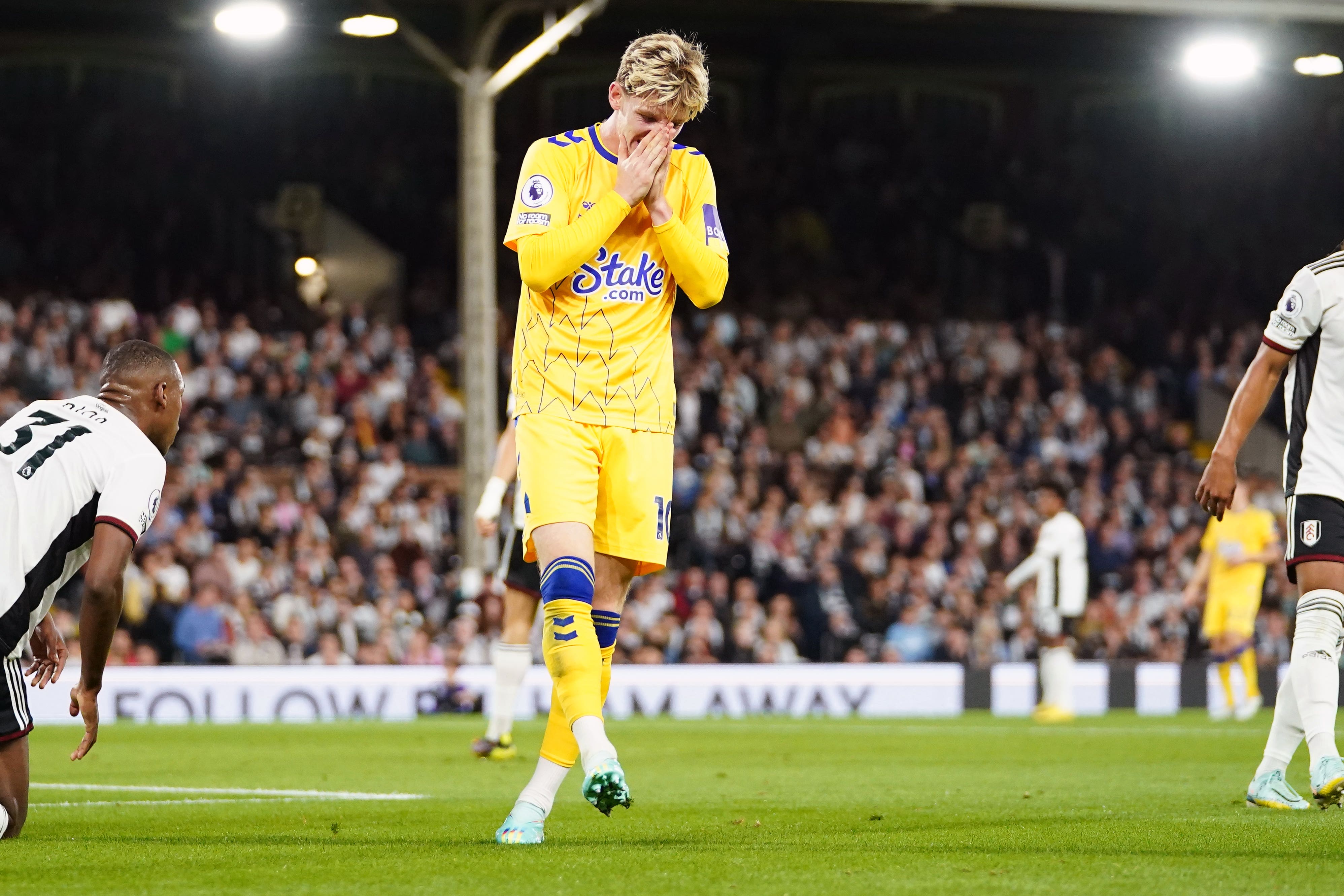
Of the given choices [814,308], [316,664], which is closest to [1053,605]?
[316,664]

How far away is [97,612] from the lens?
5234 millimetres

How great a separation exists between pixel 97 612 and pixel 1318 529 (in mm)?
3938

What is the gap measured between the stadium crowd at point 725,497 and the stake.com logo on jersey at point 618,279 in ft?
37.8

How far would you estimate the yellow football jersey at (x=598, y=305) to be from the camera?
17.9ft

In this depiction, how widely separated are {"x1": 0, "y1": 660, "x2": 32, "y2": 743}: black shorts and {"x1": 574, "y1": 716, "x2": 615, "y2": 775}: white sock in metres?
1.75

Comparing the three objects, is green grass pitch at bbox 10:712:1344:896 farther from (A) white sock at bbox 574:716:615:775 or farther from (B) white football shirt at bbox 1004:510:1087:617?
(B) white football shirt at bbox 1004:510:1087:617

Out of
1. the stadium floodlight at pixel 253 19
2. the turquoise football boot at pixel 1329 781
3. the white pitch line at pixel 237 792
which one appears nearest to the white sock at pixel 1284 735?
the turquoise football boot at pixel 1329 781

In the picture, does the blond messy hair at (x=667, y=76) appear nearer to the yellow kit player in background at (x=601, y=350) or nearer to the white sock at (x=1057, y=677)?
the yellow kit player in background at (x=601, y=350)

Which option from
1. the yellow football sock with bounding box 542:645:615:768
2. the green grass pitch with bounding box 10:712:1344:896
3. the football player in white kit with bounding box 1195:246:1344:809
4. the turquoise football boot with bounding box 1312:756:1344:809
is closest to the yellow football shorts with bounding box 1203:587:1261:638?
the green grass pitch with bounding box 10:712:1344:896

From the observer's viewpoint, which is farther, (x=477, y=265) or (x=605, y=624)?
(x=477, y=265)

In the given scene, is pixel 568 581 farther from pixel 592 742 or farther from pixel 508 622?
pixel 508 622

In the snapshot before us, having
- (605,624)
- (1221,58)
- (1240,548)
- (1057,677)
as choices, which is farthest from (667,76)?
(1221,58)

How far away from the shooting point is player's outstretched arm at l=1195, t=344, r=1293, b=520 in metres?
6.43

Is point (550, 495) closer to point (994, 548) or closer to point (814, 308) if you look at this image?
point (994, 548)
